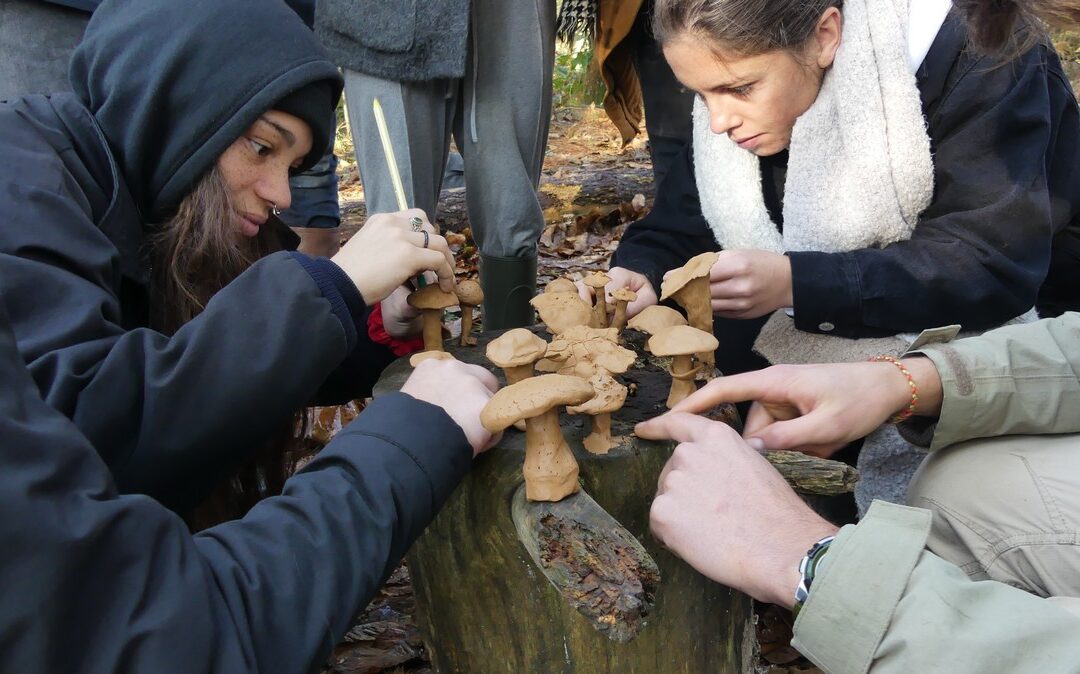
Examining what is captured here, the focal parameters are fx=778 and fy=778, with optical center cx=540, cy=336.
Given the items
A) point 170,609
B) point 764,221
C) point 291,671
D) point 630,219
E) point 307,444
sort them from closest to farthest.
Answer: point 170,609 → point 291,671 → point 764,221 → point 307,444 → point 630,219

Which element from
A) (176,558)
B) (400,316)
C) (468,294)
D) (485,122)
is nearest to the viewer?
(176,558)

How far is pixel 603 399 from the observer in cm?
191

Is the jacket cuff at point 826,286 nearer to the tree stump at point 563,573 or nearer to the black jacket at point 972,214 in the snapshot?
the black jacket at point 972,214

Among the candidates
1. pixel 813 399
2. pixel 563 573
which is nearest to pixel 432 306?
pixel 563 573

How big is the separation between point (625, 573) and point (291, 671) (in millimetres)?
710

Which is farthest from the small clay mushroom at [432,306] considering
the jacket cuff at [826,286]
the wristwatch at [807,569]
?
the wristwatch at [807,569]

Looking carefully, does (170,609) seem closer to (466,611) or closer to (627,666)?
(466,611)

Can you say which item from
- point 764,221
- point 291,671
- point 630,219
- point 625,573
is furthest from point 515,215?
point 630,219

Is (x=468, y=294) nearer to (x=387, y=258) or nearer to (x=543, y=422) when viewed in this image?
(x=387, y=258)

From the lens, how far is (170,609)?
1.26 metres

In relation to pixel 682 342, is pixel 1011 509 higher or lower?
lower

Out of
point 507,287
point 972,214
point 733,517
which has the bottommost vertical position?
point 507,287

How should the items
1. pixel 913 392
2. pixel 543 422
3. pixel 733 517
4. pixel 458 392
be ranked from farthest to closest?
pixel 913 392, pixel 458 392, pixel 543 422, pixel 733 517

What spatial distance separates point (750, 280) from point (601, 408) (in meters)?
1.10
